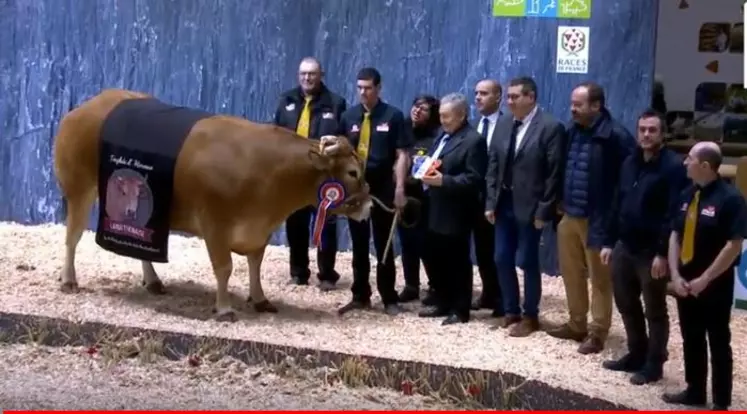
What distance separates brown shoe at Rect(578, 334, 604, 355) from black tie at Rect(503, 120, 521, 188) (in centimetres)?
102

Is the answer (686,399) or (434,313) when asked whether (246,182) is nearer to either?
(434,313)

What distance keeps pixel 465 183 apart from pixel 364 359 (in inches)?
57.1

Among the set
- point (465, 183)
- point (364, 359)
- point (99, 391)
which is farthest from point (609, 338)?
point (99, 391)

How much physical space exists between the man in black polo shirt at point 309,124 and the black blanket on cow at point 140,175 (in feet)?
2.34

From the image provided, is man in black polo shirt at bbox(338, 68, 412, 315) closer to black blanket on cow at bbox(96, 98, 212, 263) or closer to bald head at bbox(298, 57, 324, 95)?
bald head at bbox(298, 57, 324, 95)

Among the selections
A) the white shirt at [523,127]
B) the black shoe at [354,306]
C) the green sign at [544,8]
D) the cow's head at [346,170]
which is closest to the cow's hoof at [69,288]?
the black shoe at [354,306]

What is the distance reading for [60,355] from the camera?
6.77m

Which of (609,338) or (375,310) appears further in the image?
(375,310)

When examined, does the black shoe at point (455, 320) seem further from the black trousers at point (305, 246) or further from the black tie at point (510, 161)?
the black trousers at point (305, 246)

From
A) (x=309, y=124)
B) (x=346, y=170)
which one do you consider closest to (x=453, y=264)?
(x=346, y=170)

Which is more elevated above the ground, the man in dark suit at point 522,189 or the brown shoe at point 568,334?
the man in dark suit at point 522,189

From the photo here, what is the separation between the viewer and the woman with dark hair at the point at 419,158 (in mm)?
7898

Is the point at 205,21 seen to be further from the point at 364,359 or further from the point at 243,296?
the point at 364,359

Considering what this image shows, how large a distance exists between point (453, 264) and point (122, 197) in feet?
6.89
